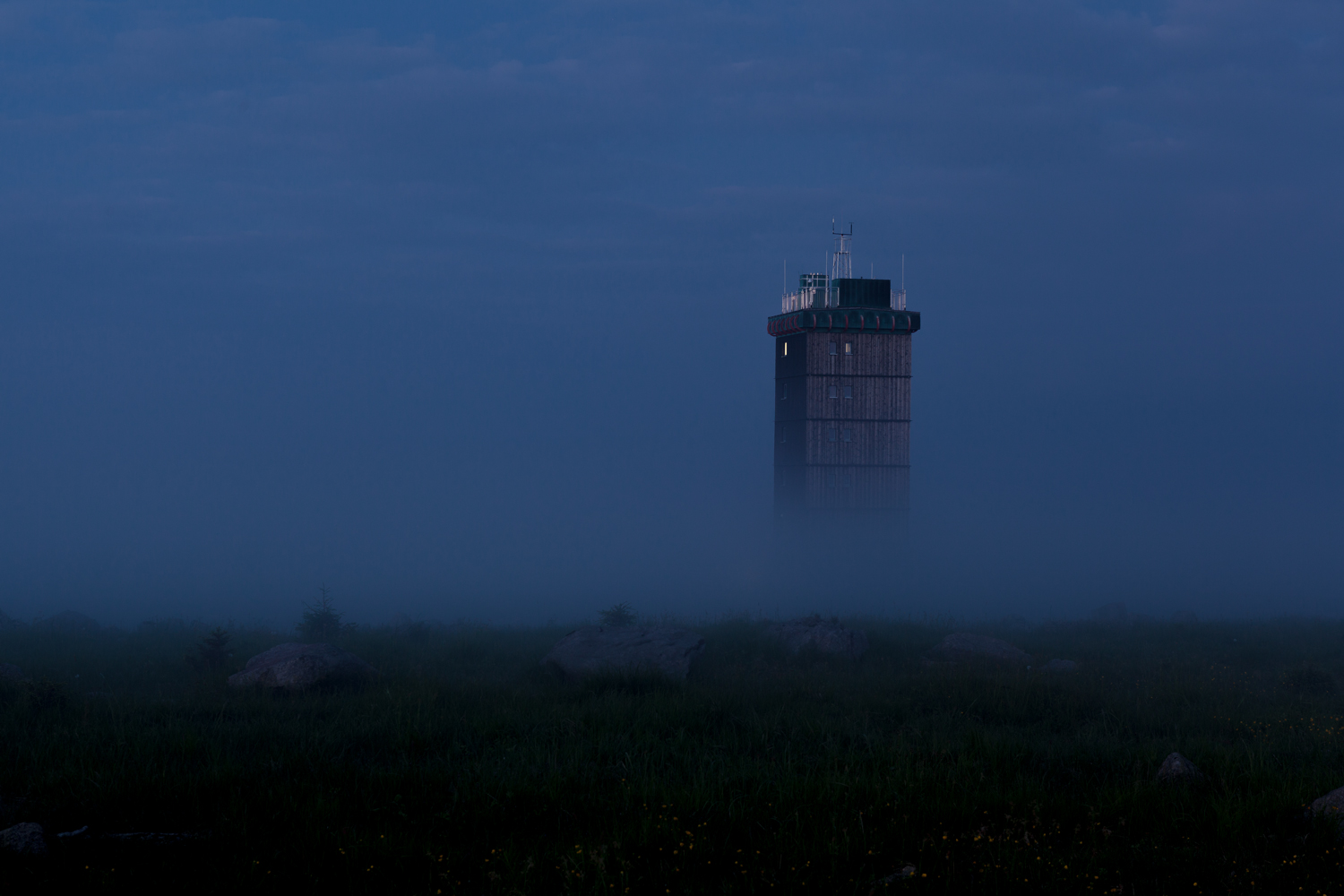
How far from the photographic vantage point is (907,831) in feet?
21.5

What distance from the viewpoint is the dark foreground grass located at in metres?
5.94

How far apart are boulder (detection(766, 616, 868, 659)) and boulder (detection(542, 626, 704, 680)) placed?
2356 millimetres

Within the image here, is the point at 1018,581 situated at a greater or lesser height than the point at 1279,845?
lesser

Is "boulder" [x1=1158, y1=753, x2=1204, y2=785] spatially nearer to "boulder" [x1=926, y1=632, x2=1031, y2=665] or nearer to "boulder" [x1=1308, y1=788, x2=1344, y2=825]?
"boulder" [x1=1308, y1=788, x2=1344, y2=825]

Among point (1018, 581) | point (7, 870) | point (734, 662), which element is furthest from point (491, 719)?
point (1018, 581)

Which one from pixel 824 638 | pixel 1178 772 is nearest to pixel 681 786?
pixel 1178 772

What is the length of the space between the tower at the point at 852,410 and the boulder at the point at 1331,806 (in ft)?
127

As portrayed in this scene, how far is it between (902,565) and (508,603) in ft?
68.9

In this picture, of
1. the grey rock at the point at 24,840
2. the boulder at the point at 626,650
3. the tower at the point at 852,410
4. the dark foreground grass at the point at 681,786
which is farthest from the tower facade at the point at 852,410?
the grey rock at the point at 24,840

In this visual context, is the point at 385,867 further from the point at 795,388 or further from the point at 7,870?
the point at 795,388

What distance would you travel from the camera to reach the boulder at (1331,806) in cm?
654

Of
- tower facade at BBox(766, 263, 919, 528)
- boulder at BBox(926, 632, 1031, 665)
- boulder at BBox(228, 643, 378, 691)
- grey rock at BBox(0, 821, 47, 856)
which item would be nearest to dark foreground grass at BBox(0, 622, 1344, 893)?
grey rock at BBox(0, 821, 47, 856)

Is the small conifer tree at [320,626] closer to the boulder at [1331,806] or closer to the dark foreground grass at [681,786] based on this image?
the dark foreground grass at [681,786]

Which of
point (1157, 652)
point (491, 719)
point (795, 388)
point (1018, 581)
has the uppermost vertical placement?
point (795, 388)
